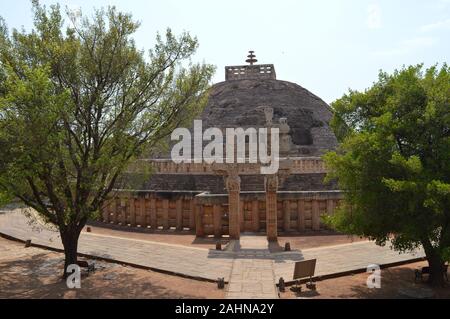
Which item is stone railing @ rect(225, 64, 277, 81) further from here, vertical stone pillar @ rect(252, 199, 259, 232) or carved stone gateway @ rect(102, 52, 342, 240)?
vertical stone pillar @ rect(252, 199, 259, 232)

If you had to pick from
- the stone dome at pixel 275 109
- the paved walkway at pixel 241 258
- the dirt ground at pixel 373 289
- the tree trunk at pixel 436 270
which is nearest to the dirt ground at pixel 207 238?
the paved walkway at pixel 241 258

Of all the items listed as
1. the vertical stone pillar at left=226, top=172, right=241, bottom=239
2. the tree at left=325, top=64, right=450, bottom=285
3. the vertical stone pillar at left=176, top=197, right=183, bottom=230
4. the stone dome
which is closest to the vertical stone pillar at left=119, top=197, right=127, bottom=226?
the vertical stone pillar at left=176, top=197, right=183, bottom=230

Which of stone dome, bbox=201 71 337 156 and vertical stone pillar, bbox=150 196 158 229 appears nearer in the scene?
vertical stone pillar, bbox=150 196 158 229

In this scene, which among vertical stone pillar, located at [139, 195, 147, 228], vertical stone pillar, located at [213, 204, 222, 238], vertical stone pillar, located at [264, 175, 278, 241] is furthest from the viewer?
vertical stone pillar, located at [139, 195, 147, 228]

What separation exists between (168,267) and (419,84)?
6635 mm

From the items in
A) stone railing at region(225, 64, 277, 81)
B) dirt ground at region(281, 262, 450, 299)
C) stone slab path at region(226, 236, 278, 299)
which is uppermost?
stone railing at region(225, 64, 277, 81)

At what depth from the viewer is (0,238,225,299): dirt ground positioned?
7473mm

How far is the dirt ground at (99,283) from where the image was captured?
747 centimetres

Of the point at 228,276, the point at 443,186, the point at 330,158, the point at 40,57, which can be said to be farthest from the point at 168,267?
the point at 443,186

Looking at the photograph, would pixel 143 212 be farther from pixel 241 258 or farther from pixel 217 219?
pixel 241 258

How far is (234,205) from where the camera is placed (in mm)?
12898

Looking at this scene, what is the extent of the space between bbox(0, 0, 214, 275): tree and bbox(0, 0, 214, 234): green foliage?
0.02 m

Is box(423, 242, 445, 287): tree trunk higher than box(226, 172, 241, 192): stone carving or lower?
lower

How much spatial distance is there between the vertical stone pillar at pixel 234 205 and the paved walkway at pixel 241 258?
44 centimetres
